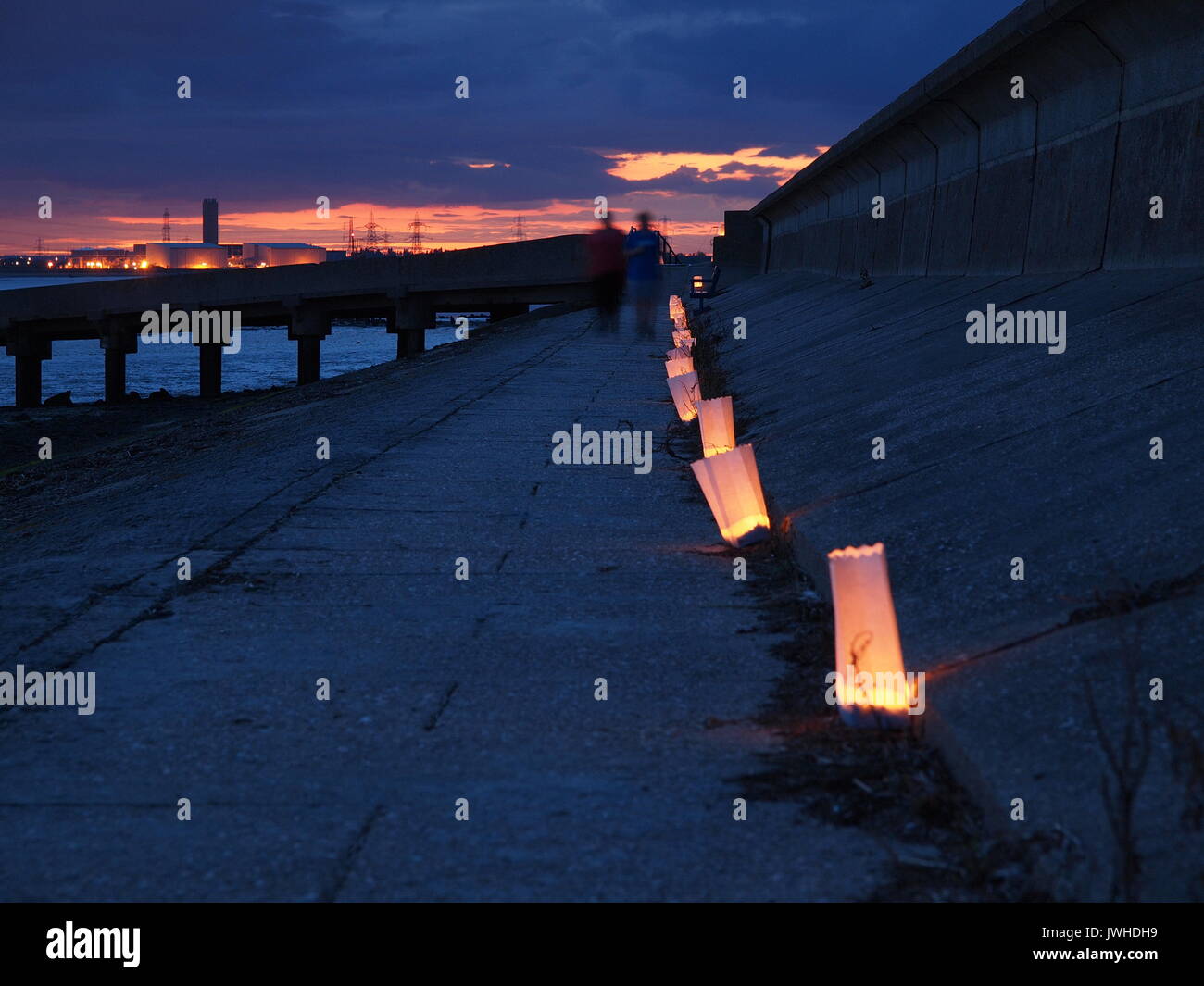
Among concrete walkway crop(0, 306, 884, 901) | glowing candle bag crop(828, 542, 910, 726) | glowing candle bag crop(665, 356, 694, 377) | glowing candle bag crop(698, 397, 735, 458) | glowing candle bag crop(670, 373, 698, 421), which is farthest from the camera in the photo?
glowing candle bag crop(665, 356, 694, 377)

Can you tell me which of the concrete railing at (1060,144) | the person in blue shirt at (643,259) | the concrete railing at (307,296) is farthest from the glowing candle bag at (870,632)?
the concrete railing at (307,296)

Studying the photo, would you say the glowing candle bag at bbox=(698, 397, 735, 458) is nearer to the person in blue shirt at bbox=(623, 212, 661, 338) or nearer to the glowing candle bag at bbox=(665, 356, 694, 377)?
the glowing candle bag at bbox=(665, 356, 694, 377)

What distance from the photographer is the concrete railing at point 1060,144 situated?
912 centimetres

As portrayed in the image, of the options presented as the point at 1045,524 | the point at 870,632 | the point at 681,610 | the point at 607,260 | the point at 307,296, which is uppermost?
the point at 307,296

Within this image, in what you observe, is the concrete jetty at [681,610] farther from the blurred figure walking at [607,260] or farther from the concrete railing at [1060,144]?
the blurred figure walking at [607,260]

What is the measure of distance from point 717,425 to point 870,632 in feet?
18.0

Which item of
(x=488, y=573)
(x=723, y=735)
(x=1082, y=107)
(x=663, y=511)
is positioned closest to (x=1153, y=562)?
(x=723, y=735)

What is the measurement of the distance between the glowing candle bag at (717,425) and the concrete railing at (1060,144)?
301cm

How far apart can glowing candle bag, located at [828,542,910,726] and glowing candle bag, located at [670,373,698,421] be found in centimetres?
919

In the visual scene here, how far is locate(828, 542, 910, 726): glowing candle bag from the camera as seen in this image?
465cm

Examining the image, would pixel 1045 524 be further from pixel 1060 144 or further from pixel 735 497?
pixel 1060 144

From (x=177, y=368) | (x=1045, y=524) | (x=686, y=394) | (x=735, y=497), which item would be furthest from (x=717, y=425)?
(x=177, y=368)

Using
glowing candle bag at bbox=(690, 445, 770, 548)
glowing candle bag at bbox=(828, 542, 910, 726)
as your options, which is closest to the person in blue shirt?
glowing candle bag at bbox=(690, 445, 770, 548)

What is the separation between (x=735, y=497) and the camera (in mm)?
8000
